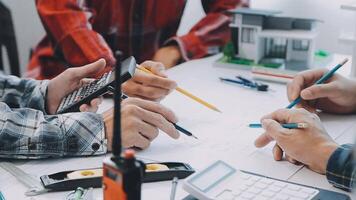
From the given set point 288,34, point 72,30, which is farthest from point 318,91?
point 72,30

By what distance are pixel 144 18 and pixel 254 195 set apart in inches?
44.5

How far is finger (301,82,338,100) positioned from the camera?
120 centimetres

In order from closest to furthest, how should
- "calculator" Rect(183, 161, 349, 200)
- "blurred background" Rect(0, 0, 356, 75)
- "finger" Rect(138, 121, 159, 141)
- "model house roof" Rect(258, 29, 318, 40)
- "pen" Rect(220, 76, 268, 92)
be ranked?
"calculator" Rect(183, 161, 349, 200) → "finger" Rect(138, 121, 159, 141) → "pen" Rect(220, 76, 268, 92) → "model house roof" Rect(258, 29, 318, 40) → "blurred background" Rect(0, 0, 356, 75)

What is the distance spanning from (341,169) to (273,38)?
2.50 ft

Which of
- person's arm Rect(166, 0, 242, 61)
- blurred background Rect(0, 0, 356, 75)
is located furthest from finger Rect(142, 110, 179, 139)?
blurred background Rect(0, 0, 356, 75)

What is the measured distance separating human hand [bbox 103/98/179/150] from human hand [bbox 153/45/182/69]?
656 mm

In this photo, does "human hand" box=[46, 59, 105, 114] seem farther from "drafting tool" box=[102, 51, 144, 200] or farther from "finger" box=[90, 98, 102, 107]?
"drafting tool" box=[102, 51, 144, 200]

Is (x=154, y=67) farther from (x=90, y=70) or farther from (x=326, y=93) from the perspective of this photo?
(x=326, y=93)

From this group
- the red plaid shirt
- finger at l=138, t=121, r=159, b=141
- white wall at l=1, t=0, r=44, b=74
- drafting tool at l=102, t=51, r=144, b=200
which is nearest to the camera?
drafting tool at l=102, t=51, r=144, b=200

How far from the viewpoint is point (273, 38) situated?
1.62m

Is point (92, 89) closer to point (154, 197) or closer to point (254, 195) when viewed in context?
point (154, 197)

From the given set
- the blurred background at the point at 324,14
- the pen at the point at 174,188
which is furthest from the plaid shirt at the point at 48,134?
the blurred background at the point at 324,14

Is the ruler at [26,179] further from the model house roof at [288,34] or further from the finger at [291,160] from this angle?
the model house roof at [288,34]

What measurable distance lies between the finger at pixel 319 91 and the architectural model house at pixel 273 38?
33 cm
